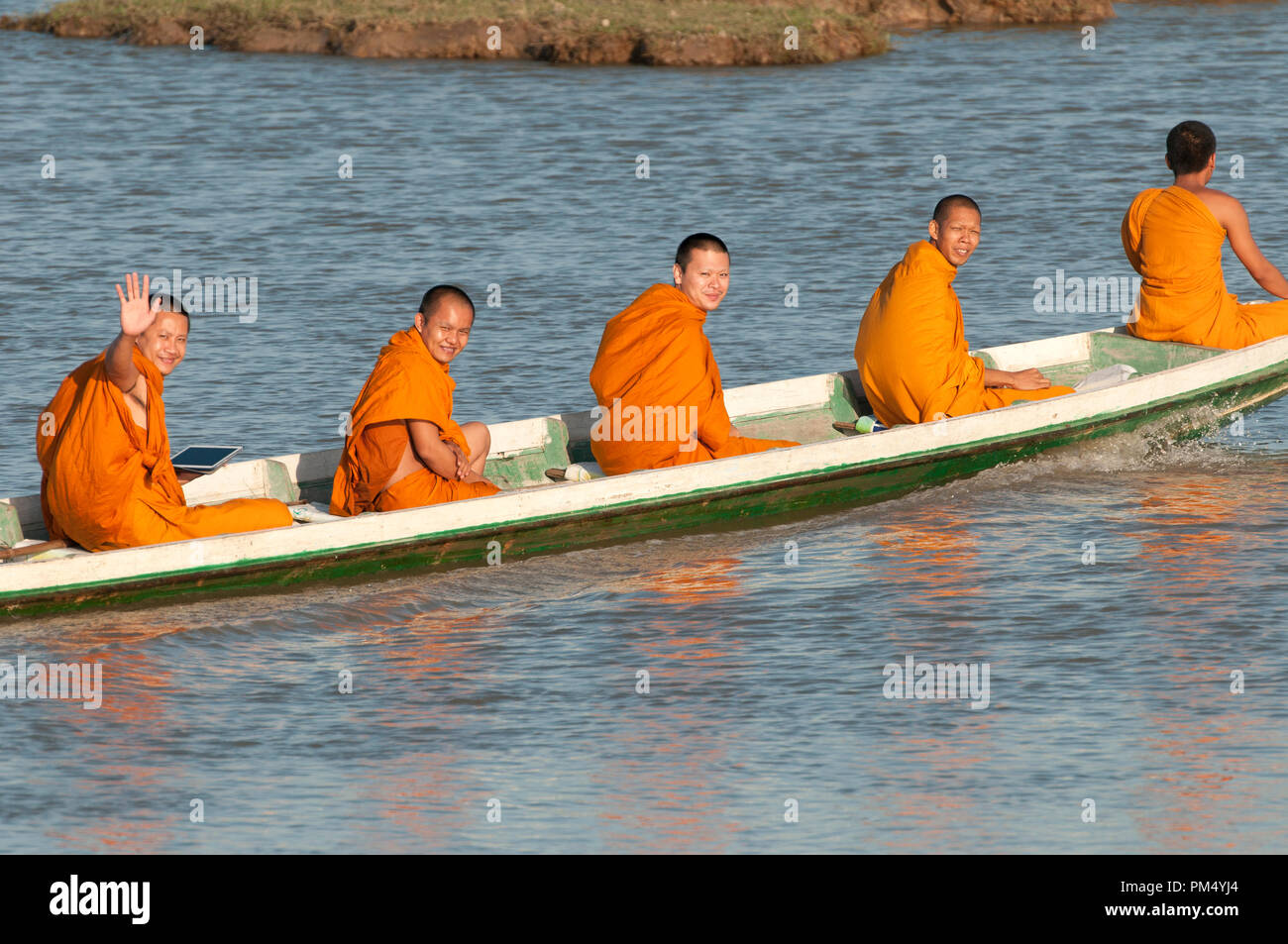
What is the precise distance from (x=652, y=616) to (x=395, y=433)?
125cm

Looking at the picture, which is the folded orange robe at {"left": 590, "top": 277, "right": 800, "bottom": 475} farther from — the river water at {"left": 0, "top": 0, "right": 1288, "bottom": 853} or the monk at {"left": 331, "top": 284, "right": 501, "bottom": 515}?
the monk at {"left": 331, "top": 284, "right": 501, "bottom": 515}

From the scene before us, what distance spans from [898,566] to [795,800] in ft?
8.72

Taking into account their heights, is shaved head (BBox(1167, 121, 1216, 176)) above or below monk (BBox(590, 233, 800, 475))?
above

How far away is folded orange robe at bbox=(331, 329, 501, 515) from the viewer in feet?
27.3

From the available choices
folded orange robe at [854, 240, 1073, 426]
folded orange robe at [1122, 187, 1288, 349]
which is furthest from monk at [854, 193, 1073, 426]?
folded orange robe at [1122, 187, 1288, 349]

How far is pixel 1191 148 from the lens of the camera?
10.7m

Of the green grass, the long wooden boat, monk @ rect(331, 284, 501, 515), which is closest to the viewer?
the long wooden boat

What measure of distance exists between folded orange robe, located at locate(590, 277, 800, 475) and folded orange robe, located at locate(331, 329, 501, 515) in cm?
65

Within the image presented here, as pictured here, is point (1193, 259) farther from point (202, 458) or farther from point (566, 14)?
point (566, 14)

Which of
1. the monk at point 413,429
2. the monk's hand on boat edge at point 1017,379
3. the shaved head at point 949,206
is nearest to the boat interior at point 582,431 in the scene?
the monk at point 413,429

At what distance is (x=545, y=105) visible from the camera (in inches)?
945

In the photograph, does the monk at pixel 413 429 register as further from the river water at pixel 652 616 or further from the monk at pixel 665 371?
the monk at pixel 665 371

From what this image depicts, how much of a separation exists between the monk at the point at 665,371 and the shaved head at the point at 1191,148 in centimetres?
302

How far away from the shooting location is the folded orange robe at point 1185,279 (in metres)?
10.9
